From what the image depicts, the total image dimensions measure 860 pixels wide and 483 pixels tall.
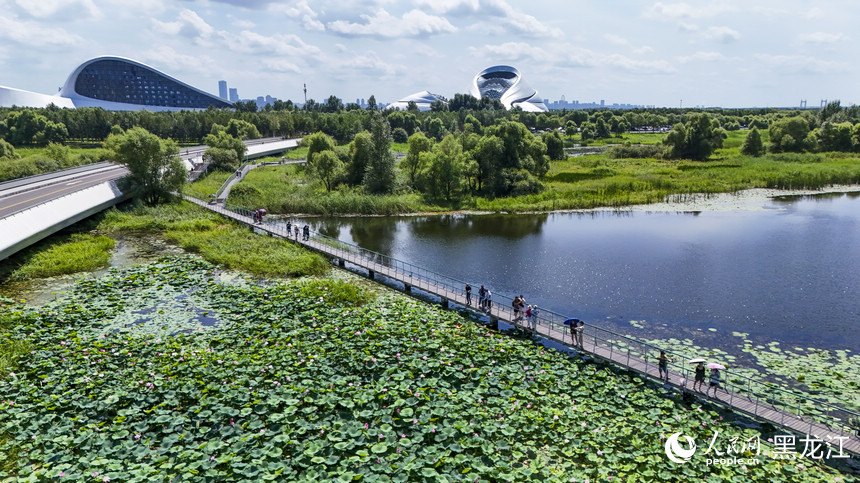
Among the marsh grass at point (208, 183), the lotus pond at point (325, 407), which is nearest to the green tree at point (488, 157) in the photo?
the marsh grass at point (208, 183)

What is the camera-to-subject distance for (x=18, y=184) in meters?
47.8

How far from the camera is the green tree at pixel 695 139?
82938 millimetres

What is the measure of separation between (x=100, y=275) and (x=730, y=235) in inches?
1840

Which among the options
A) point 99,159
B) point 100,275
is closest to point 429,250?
point 100,275

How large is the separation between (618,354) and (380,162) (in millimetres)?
42619

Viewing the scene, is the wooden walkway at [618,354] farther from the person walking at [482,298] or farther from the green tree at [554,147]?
the green tree at [554,147]

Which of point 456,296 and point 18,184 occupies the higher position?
point 18,184

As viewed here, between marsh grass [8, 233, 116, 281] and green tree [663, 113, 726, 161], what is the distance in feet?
276

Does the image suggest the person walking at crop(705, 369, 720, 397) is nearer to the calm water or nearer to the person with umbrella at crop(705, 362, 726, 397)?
the person with umbrella at crop(705, 362, 726, 397)

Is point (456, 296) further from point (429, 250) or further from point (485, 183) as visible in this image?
point (485, 183)

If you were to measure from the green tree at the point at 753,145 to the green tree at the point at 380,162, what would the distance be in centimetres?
6663

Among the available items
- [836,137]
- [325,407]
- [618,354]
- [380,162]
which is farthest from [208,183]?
[836,137]

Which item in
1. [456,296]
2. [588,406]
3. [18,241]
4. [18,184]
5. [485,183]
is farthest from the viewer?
[485,183]

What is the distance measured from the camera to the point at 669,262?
3400cm
